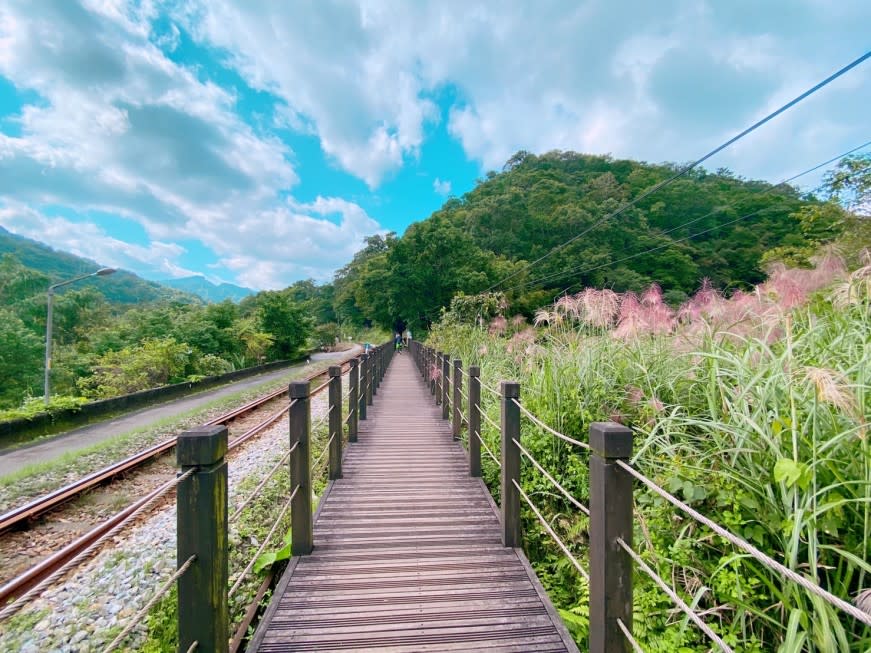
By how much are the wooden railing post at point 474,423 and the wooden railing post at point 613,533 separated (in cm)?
253

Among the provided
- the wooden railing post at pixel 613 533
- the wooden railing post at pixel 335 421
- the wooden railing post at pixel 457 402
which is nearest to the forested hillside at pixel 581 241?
the wooden railing post at pixel 457 402

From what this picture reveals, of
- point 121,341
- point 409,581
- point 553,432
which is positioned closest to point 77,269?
point 121,341

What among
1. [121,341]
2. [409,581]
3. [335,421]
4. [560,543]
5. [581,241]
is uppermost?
[581,241]

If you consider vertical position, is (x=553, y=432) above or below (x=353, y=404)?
above

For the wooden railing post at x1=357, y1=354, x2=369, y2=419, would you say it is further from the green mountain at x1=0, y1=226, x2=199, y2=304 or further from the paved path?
the green mountain at x1=0, y1=226, x2=199, y2=304

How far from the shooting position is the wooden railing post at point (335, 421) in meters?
3.77

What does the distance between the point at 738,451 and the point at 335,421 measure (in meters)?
3.12

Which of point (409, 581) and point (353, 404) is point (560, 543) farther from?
point (353, 404)

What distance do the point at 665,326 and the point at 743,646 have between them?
2.64m

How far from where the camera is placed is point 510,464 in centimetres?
272

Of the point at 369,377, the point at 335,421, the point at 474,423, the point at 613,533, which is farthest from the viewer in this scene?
the point at 369,377

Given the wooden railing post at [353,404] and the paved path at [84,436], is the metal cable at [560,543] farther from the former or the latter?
the paved path at [84,436]

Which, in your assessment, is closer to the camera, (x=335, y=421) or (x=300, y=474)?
(x=300, y=474)

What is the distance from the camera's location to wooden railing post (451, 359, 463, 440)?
198 inches
